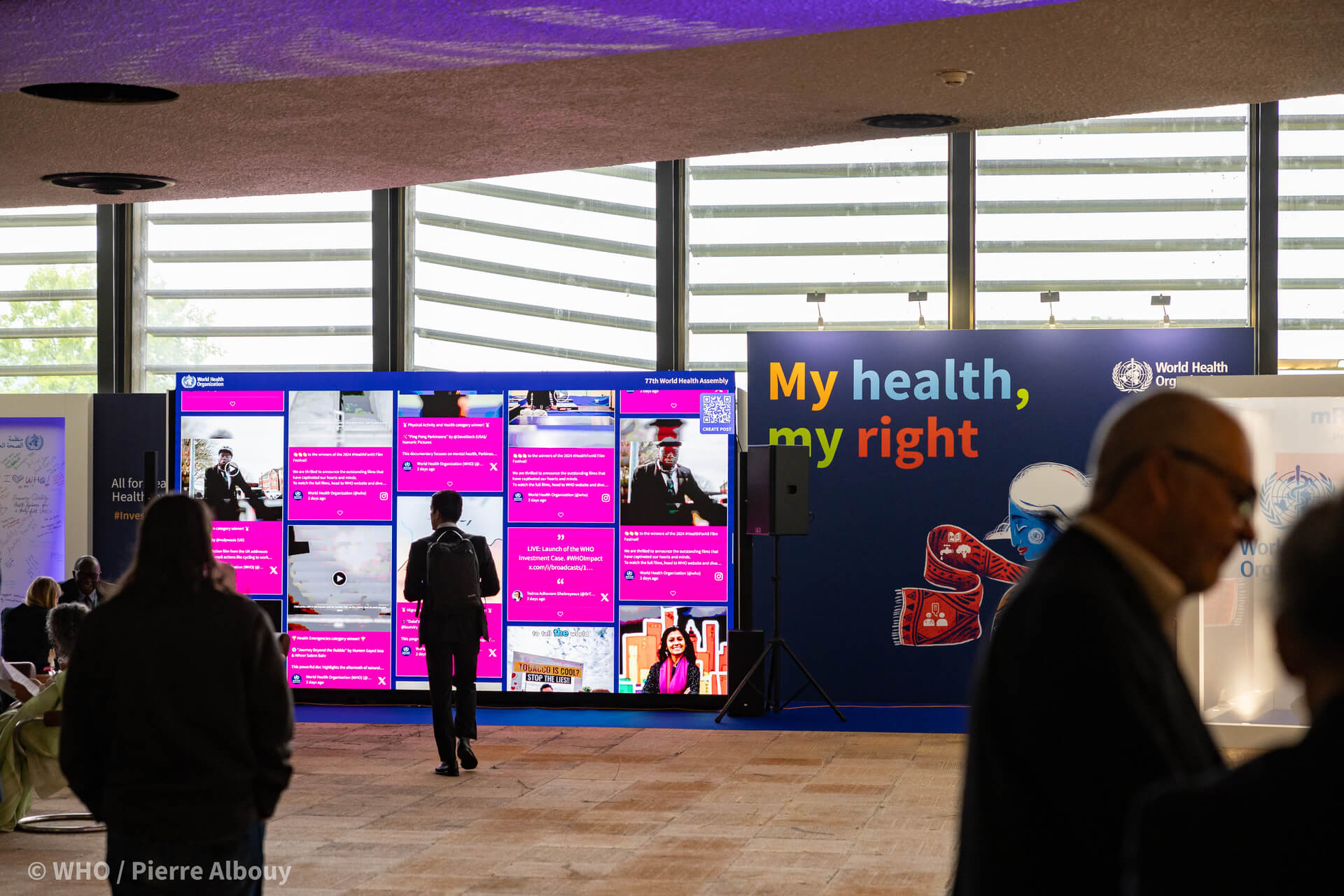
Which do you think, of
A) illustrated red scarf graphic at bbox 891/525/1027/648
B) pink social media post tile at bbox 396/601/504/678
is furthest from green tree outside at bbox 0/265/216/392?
illustrated red scarf graphic at bbox 891/525/1027/648

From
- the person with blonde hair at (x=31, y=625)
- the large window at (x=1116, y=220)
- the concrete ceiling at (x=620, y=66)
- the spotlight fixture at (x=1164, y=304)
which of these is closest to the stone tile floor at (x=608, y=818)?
the person with blonde hair at (x=31, y=625)

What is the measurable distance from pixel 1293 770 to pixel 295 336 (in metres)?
11.1

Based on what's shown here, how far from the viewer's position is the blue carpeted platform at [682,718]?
31.0 feet

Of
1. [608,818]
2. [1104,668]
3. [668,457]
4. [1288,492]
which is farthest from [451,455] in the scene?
[1104,668]

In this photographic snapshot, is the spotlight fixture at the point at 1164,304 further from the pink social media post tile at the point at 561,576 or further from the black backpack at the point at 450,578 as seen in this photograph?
the black backpack at the point at 450,578

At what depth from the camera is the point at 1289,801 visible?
3.93ft

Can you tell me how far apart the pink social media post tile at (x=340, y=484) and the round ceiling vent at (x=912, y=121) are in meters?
5.17

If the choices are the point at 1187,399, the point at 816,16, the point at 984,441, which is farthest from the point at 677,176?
the point at 1187,399

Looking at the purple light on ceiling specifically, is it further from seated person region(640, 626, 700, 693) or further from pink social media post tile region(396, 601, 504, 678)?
seated person region(640, 626, 700, 693)

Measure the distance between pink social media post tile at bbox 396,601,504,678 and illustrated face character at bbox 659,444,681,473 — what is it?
1566mm

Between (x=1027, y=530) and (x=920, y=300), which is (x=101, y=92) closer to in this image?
(x=920, y=300)

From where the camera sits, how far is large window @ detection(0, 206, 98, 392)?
38.7 ft

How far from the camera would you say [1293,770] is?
120 cm

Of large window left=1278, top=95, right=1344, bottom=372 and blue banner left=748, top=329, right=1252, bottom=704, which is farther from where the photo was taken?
large window left=1278, top=95, right=1344, bottom=372
